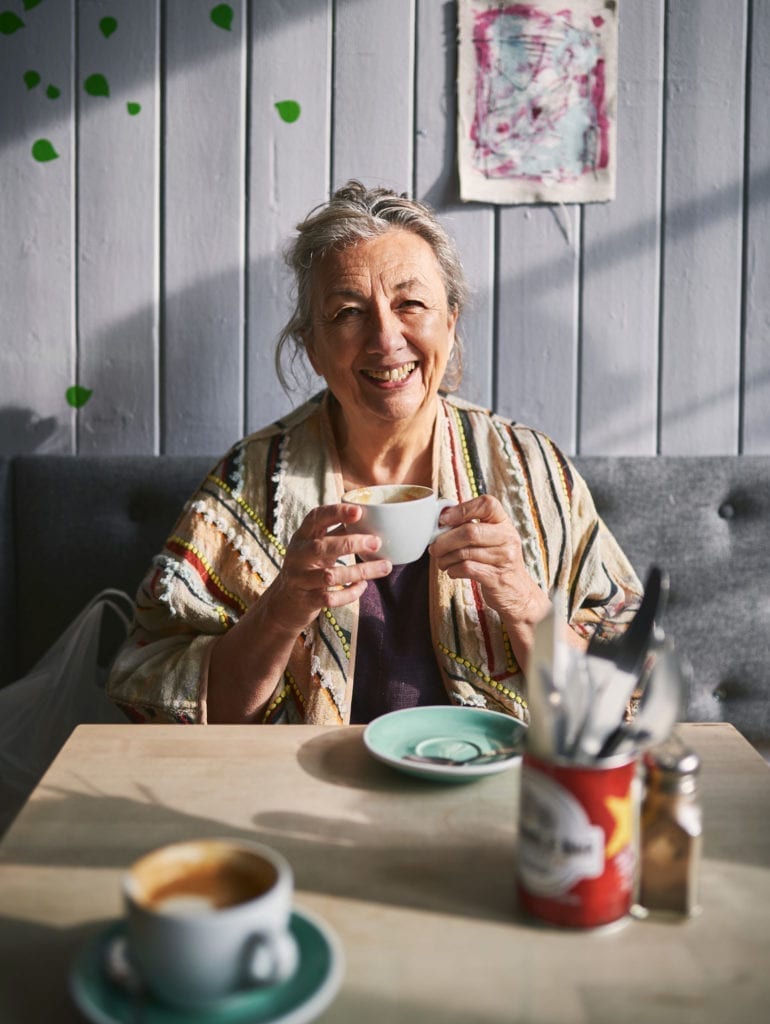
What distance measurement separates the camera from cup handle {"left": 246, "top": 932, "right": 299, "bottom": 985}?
0.64 metres

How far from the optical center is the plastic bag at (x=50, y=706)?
1747mm

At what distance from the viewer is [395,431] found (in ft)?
5.45

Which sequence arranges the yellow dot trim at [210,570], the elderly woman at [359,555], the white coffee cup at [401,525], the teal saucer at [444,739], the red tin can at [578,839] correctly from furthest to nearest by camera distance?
the yellow dot trim at [210,570], the elderly woman at [359,555], the white coffee cup at [401,525], the teal saucer at [444,739], the red tin can at [578,839]

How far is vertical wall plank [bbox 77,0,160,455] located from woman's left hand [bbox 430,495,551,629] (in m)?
0.94

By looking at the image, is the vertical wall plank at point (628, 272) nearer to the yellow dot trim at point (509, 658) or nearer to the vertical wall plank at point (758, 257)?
A: the vertical wall plank at point (758, 257)

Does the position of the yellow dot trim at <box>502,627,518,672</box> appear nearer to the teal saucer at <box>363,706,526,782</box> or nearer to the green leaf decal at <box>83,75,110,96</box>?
the teal saucer at <box>363,706,526,782</box>

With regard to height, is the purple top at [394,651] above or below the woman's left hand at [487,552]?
below

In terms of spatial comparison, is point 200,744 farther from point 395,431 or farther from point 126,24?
point 126,24

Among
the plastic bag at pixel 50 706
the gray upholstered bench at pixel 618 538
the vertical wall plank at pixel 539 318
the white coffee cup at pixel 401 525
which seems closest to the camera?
the white coffee cup at pixel 401 525

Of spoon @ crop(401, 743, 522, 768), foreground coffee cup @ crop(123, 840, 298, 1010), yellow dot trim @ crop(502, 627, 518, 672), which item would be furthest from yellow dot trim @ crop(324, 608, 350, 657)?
foreground coffee cup @ crop(123, 840, 298, 1010)

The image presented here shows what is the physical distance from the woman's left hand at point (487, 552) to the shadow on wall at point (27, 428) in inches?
42.4

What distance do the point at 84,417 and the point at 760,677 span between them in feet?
4.69

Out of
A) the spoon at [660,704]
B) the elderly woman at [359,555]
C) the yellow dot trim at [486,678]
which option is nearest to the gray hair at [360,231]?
the elderly woman at [359,555]

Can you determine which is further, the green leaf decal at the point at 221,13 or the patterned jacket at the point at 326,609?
the green leaf decal at the point at 221,13
